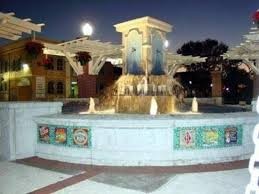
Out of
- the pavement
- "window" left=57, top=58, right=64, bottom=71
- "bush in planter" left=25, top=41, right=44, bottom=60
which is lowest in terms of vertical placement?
the pavement

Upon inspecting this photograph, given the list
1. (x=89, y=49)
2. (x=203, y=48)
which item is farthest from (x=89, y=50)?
(x=203, y=48)

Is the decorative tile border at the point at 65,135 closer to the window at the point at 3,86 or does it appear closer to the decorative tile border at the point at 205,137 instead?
the decorative tile border at the point at 205,137

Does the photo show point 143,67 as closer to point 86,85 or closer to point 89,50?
point 89,50

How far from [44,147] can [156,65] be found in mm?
7655

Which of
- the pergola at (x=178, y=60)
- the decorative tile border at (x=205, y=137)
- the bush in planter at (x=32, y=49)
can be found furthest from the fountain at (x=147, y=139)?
the pergola at (x=178, y=60)

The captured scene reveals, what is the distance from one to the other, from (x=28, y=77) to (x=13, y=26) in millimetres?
34537

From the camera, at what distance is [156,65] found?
15.5 meters

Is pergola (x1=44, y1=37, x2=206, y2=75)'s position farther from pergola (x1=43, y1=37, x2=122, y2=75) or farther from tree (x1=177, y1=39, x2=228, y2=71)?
tree (x1=177, y1=39, x2=228, y2=71)

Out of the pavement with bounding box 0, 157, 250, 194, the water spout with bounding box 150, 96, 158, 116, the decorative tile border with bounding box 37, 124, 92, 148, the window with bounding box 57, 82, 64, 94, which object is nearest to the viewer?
the pavement with bounding box 0, 157, 250, 194

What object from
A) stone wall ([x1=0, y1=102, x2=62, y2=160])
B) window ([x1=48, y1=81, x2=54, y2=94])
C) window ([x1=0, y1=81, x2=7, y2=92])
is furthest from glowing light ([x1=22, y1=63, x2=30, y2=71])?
stone wall ([x1=0, y1=102, x2=62, y2=160])

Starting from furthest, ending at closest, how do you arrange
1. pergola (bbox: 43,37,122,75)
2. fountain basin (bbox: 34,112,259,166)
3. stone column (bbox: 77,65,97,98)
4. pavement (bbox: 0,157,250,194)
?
stone column (bbox: 77,65,97,98) < pergola (bbox: 43,37,122,75) < fountain basin (bbox: 34,112,259,166) < pavement (bbox: 0,157,250,194)

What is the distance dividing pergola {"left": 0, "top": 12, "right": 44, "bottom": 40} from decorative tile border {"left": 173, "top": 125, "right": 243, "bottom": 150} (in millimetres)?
5507

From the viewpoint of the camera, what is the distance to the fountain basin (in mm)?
8273

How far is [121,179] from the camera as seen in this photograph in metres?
7.14
